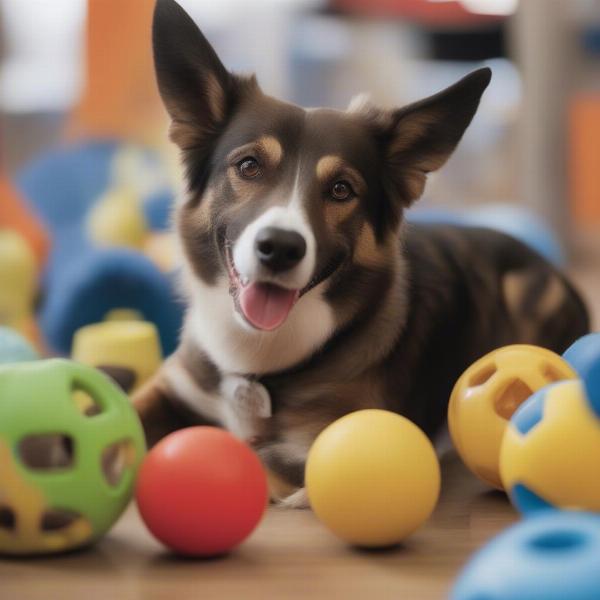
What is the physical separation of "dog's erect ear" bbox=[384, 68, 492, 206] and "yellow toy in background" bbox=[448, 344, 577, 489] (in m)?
0.48

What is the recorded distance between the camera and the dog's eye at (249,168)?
2.29 metres

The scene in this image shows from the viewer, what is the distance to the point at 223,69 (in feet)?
7.83

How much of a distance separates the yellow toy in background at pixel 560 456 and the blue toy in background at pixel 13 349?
1.22 m

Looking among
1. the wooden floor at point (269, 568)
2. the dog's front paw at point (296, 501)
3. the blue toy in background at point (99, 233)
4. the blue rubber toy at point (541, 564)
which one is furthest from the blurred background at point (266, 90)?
the blue rubber toy at point (541, 564)

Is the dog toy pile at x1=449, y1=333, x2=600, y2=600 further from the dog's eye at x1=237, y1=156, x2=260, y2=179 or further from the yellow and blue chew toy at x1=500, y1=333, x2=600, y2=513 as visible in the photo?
the dog's eye at x1=237, y1=156, x2=260, y2=179

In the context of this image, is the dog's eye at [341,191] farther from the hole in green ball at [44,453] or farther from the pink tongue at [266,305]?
the hole in green ball at [44,453]

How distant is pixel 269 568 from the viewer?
6.17 feet

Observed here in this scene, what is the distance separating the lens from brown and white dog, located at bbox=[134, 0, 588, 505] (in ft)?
7.39

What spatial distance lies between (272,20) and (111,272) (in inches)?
111

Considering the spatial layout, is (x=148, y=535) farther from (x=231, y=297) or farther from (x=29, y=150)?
(x=29, y=150)

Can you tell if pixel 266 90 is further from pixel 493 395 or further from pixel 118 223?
pixel 493 395

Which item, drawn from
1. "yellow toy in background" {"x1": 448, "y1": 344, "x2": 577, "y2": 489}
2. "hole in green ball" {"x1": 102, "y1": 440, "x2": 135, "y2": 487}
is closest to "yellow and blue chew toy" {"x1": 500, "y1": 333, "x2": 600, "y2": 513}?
"yellow toy in background" {"x1": 448, "y1": 344, "x2": 577, "y2": 489}

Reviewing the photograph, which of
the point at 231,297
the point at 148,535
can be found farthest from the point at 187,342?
the point at 148,535

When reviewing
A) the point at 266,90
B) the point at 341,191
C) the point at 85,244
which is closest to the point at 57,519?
the point at 341,191
